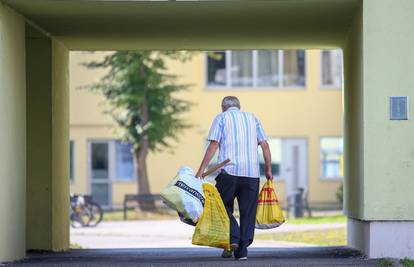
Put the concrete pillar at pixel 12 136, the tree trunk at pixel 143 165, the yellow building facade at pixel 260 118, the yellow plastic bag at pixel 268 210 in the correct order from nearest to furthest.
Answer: the concrete pillar at pixel 12 136 < the yellow plastic bag at pixel 268 210 < the tree trunk at pixel 143 165 < the yellow building facade at pixel 260 118

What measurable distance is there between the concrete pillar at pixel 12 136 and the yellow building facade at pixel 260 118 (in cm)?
2552

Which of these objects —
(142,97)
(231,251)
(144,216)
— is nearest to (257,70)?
(142,97)

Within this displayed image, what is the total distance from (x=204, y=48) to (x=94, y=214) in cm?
1351

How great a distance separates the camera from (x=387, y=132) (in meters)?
11.5

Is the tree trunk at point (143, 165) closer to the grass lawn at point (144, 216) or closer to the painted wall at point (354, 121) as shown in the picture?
the grass lawn at point (144, 216)

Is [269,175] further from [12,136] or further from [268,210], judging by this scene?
[12,136]

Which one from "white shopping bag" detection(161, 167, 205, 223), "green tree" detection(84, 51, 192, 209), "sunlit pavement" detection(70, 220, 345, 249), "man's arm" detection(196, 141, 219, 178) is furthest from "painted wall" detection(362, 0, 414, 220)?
"green tree" detection(84, 51, 192, 209)

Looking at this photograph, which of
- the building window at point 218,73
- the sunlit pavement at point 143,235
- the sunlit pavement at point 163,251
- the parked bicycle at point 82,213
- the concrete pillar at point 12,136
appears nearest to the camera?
the sunlit pavement at point 163,251

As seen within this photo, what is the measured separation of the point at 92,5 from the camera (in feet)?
39.8

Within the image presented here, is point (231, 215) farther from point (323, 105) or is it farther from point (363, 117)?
point (323, 105)

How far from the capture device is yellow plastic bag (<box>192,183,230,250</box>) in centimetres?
1134

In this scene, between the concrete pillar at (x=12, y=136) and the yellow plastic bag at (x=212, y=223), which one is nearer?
the yellow plastic bag at (x=212, y=223)

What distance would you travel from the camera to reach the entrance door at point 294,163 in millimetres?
38688

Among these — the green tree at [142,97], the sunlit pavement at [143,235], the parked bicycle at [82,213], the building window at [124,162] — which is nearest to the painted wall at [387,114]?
the sunlit pavement at [143,235]
